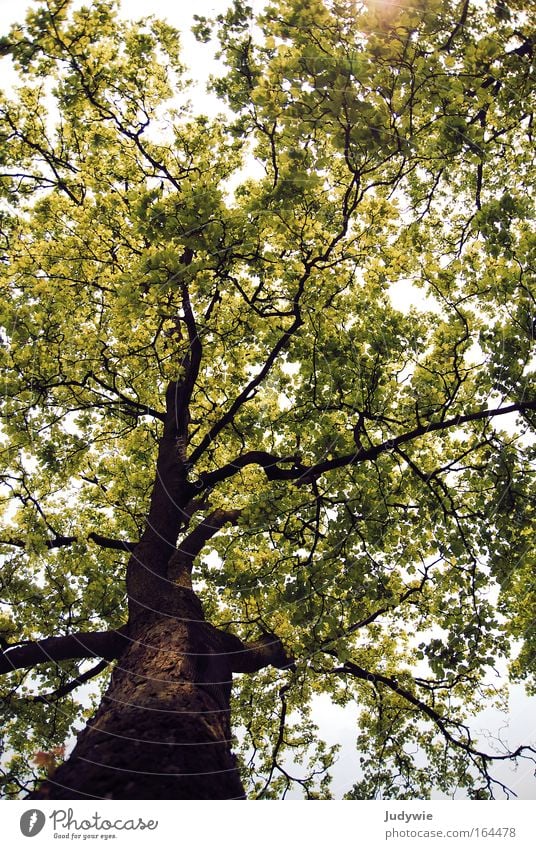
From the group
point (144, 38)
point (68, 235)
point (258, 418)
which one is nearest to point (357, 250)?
point (258, 418)

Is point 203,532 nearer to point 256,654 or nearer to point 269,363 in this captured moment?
point 256,654

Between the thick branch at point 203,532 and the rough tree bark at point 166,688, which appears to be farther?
the thick branch at point 203,532

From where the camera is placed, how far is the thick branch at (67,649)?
6957 mm

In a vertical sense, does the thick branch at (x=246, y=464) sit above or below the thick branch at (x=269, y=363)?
below

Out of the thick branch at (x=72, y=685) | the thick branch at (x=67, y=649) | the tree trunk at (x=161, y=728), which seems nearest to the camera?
the tree trunk at (x=161, y=728)

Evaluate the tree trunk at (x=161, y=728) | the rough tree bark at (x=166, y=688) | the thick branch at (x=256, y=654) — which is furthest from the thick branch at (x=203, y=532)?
the tree trunk at (x=161, y=728)

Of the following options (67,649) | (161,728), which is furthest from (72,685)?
(161,728)

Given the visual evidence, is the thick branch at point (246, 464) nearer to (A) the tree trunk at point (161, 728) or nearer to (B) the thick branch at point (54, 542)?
(A) the tree trunk at point (161, 728)

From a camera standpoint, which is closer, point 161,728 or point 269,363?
point 161,728

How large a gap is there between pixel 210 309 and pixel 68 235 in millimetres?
3020

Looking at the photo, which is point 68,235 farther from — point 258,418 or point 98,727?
point 98,727

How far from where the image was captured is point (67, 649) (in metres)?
7.08

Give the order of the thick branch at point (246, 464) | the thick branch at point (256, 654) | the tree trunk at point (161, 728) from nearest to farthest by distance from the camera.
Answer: the tree trunk at point (161, 728) → the thick branch at point (256, 654) → the thick branch at point (246, 464)

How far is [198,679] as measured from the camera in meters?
5.70
